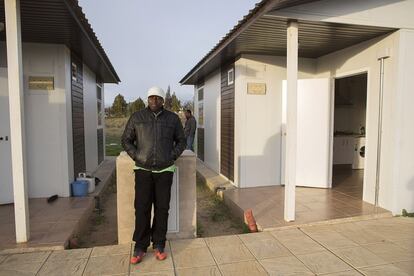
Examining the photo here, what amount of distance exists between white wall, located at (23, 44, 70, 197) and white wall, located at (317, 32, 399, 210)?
5.21 meters

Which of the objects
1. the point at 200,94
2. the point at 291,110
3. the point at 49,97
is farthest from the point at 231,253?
the point at 200,94

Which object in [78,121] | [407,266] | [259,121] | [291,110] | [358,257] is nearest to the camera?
[407,266]

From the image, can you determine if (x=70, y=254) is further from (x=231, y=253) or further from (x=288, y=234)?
(x=288, y=234)

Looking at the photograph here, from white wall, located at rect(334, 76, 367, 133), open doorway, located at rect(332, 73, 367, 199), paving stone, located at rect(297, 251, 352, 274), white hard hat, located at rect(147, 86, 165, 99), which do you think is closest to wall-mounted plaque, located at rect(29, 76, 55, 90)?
white hard hat, located at rect(147, 86, 165, 99)

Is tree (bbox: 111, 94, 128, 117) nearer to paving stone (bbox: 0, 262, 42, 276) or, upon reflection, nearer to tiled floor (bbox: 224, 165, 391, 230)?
tiled floor (bbox: 224, 165, 391, 230)

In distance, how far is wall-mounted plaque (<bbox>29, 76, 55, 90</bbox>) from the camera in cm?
545

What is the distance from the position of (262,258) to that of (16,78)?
3373 mm

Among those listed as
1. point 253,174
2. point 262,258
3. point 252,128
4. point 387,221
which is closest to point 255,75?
point 252,128

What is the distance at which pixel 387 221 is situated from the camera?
443cm

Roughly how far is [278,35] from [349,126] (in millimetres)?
5664

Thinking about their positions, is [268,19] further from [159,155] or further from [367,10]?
[159,155]

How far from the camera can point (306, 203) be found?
5172 mm

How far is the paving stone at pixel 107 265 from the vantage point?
3025 millimetres

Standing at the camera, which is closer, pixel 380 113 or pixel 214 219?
pixel 380 113
